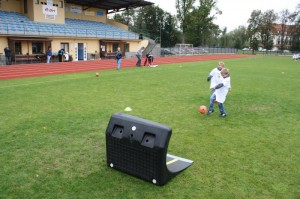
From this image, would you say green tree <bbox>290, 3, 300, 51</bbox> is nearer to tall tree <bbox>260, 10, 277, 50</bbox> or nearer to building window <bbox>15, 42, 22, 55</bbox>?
tall tree <bbox>260, 10, 277, 50</bbox>

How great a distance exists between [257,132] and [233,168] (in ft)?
7.62

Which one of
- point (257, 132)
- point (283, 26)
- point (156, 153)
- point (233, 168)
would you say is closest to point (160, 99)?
point (257, 132)

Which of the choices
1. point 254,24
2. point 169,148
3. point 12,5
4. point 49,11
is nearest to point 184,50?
point 49,11

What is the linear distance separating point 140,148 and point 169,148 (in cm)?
172

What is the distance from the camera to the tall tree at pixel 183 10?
68.6 metres

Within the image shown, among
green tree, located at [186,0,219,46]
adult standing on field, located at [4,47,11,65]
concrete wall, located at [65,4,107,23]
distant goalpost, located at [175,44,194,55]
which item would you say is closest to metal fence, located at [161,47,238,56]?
distant goalpost, located at [175,44,194,55]

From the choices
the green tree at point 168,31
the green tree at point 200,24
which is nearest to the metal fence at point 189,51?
the green tree at point 200,24

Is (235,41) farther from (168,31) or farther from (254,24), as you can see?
(168,31)

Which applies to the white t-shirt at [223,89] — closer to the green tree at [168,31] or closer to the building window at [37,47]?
the building window at [37,47]

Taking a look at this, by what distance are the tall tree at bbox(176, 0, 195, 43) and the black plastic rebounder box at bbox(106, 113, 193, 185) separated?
66370mm

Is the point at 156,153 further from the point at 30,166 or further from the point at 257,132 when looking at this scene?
the point at 257,132

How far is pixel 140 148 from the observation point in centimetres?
400

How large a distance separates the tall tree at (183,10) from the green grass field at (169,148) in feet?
200

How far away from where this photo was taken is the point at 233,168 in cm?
474
